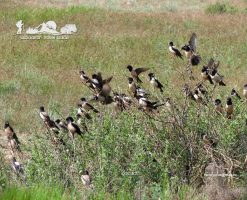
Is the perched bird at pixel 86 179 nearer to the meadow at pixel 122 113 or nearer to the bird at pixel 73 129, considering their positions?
the meadow at pixel 122 113

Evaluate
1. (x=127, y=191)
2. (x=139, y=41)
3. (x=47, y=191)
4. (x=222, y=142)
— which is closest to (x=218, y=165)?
(x=222, y=142)

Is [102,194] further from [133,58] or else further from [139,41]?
[139,41]

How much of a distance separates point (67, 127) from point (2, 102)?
5.21 m

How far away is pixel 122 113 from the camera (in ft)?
23.1

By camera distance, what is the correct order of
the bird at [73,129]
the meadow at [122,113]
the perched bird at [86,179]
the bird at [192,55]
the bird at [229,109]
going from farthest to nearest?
1. the bird at [229,109]
2. the bird at [192,55]
3. the bird at [73,129]
4. the meadow at [122,113]
5. the perched bird at [86,179]

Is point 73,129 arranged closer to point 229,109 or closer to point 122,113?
point 122,113

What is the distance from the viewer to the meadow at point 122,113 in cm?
629

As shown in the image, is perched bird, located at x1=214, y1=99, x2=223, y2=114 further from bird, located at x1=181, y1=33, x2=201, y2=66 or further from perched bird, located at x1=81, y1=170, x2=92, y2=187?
perched bird, located at x1=81, y1=170, x2=92, y2=187

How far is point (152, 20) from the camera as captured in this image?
21.2 meters

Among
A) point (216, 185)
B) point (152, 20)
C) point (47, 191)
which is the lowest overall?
point (152, 20)

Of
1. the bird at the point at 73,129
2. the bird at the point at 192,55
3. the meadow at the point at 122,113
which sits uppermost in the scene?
the bird at the point at 192,55

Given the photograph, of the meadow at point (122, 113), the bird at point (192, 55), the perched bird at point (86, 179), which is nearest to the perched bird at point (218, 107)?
the meadow at point (122, 113)

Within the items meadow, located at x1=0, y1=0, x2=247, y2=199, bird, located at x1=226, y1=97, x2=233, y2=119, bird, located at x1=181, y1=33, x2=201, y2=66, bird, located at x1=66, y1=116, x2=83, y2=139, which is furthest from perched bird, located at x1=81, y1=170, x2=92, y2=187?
bird, located at x1=226, y1=97, x2=233, y2=119

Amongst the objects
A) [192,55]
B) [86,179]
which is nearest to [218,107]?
[192,55]
